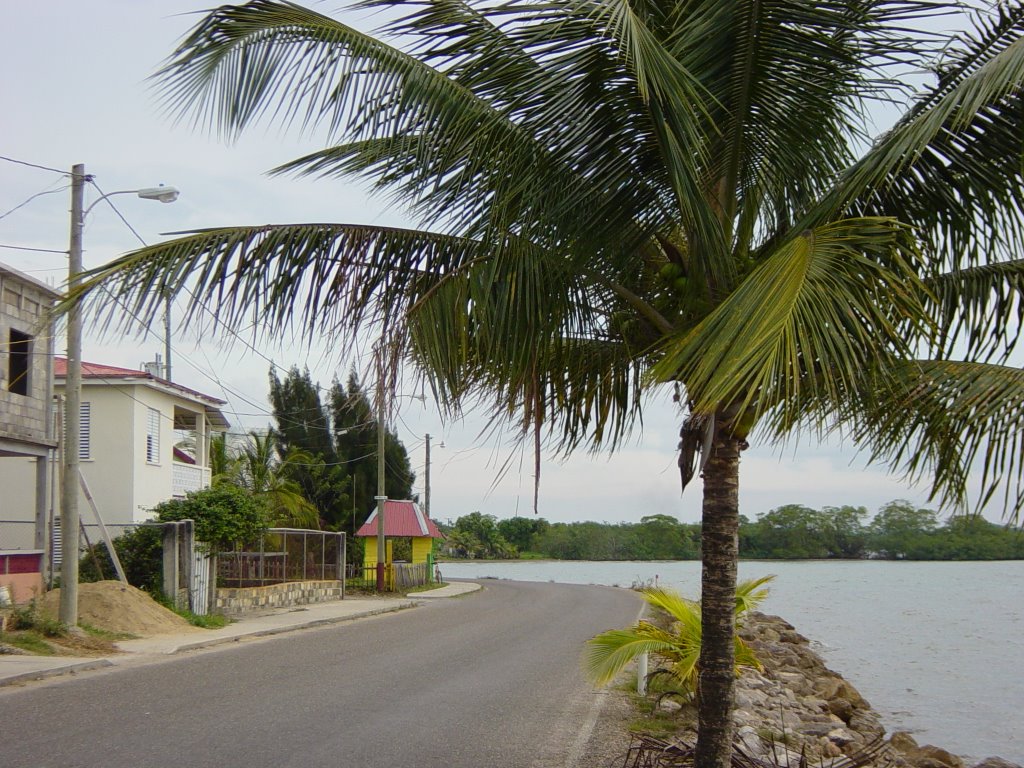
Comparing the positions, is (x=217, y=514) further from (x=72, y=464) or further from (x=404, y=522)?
(x=404, y=522)

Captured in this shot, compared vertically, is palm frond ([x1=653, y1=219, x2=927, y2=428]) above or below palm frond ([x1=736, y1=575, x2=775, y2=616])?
above

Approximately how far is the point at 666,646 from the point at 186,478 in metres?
21.6

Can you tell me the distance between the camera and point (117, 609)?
1798 centimetres

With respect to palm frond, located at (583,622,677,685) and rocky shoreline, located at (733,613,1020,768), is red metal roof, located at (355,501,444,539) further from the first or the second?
palm frond, located at (583,622,677,685)

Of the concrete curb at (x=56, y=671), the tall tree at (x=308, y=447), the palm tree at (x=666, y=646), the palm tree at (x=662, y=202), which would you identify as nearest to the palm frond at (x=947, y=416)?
the palm tree at (x=662, y=202)

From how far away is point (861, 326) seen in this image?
4.66 metres

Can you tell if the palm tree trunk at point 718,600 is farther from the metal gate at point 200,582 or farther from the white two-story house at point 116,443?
the white two-story house at point 116,443

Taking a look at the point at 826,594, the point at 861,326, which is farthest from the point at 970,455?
the point at 826,594

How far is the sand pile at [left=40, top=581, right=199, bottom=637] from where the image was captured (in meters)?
17.6

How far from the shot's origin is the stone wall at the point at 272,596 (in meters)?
23.8

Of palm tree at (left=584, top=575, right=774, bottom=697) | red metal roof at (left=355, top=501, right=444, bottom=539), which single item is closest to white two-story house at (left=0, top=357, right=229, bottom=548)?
red metal roof at (left=355, top=501, right=444, bottom=539)

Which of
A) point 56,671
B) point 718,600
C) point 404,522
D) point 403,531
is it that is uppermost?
point 718,600

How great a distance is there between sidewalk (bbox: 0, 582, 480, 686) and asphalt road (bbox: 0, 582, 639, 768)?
46 centimetres

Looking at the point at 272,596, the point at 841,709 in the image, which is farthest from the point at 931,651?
the point at 272,596
